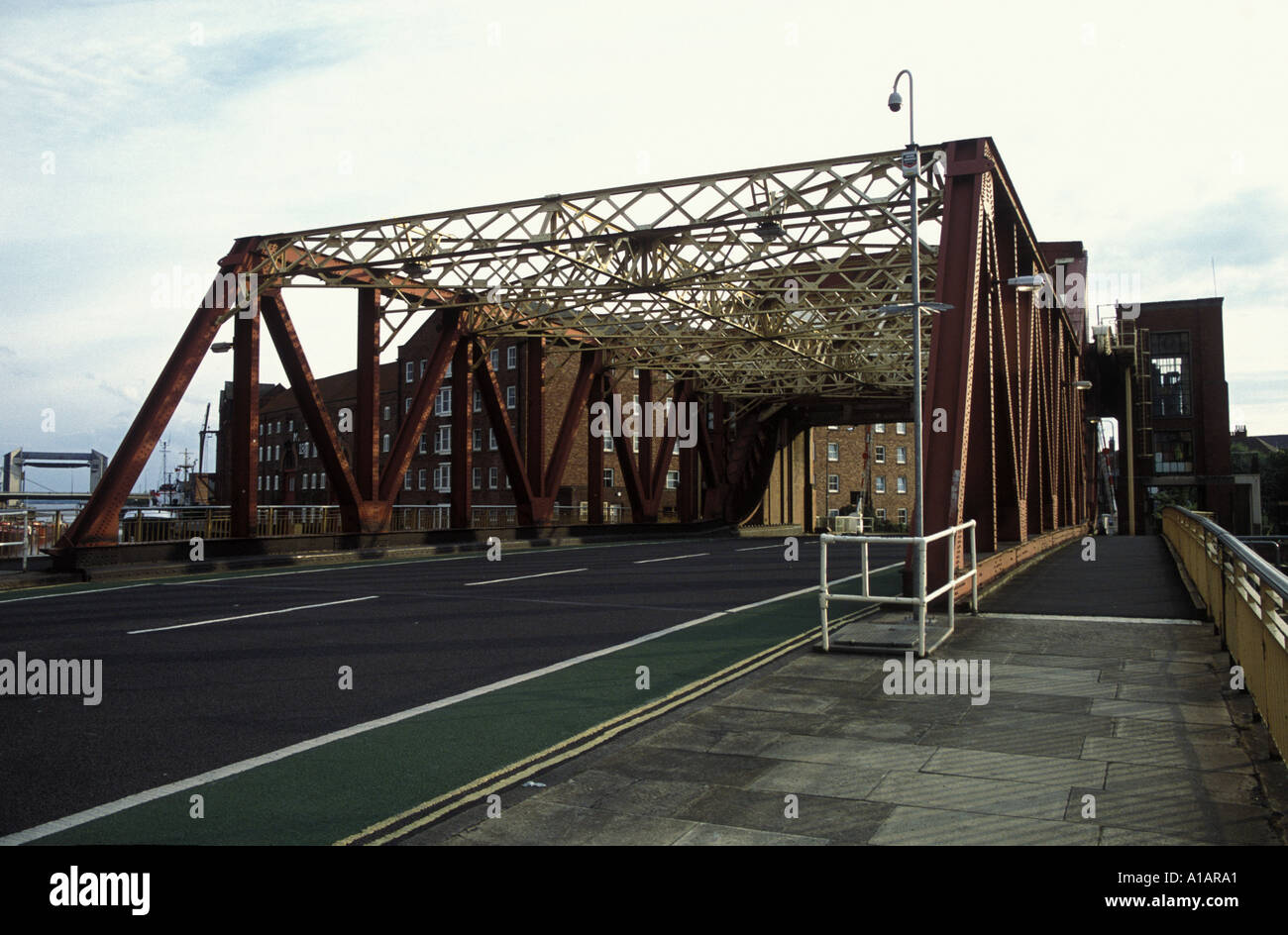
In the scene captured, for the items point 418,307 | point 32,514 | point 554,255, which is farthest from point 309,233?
point 32,514

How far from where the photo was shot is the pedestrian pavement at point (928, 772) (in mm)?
4656

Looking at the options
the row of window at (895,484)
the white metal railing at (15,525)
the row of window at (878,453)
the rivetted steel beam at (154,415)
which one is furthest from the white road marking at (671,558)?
the row of window at (895,484)

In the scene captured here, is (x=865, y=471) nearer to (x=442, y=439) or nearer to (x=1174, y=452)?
(x=1174, y=452)

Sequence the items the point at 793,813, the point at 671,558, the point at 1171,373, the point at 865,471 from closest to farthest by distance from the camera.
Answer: the point at 793,813 → the point at 671,558 → the point at 1171,373 → the point at 865,471

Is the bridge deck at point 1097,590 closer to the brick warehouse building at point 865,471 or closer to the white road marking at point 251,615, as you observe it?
the white road marking at point 251,615

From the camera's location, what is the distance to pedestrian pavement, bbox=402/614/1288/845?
15.3 feet

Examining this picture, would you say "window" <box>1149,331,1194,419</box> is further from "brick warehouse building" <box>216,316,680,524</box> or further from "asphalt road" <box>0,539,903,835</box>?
"asphalt road" <box>0,539,903,835</box>

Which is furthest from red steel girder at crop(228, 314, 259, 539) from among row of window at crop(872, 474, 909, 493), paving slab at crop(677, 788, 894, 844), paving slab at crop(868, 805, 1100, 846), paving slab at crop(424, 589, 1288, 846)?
row of window at crop(872, 474, 909, 493)

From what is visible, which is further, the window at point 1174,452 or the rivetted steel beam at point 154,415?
the window at point 1174,452

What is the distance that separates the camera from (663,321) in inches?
1260

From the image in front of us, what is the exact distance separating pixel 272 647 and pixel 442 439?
6042cm

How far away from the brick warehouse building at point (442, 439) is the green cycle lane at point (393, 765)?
35582 millimetres

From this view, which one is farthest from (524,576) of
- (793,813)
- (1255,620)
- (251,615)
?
(793,813)
